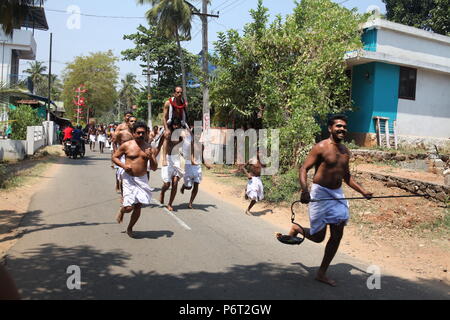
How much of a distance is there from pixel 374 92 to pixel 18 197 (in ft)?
46.0

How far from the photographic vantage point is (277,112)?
41.0 feet

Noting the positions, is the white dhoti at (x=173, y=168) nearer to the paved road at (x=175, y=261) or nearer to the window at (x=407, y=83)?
the paved road at (x=175, y=261)

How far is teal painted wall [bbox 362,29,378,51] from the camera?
1703cm

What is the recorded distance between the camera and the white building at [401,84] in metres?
17.0

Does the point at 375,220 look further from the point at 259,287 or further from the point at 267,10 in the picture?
the point at 267,10

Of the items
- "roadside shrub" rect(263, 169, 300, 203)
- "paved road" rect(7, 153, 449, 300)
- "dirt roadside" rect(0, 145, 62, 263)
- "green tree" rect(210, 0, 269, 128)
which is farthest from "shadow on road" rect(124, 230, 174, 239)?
"green tree" rect(210, 0, 269, 128)

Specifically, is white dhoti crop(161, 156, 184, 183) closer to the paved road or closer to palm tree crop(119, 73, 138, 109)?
the paved road

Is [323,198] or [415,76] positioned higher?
[415,76]

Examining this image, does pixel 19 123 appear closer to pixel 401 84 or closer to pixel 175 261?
pixel 175 261

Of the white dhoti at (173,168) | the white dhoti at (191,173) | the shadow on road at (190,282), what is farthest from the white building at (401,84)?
the shadow on road at (190,282)

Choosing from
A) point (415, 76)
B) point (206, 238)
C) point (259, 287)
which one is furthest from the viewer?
point (415, 76)
